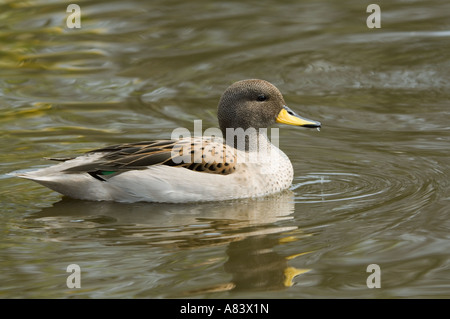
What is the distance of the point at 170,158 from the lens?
844cm

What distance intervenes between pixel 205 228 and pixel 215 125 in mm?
3520

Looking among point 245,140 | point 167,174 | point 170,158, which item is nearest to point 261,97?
point 245,140

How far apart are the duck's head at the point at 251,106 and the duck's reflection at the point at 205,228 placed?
82 centimetres

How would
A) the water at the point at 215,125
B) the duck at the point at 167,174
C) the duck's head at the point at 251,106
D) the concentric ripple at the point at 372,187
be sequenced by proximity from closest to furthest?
1. the water at the point at 215,125
2. the concentric ripple at the point at 372,187
3. the duck at the point at 167,174
4. the duck's head at the point at 251,106

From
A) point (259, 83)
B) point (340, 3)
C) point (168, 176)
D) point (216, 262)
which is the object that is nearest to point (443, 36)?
point (340, 3)

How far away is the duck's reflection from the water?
2 centimetres

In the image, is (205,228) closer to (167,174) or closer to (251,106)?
(167,174)

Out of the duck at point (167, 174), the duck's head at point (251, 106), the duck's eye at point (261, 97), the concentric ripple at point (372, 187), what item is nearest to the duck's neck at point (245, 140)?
the duck's head at point (251, 106)

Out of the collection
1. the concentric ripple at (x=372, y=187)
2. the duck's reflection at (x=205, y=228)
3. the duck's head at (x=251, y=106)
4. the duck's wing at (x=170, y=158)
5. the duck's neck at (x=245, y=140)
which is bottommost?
the duck's reflection at (x=205, y=228)

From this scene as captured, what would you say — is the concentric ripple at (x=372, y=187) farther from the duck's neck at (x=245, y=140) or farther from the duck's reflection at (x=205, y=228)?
the duck's neck at (x=245, y=140)

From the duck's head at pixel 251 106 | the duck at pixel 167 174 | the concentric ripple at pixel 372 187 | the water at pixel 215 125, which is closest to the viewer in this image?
the water at pixel 215 125

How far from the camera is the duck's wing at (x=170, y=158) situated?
27.6ft

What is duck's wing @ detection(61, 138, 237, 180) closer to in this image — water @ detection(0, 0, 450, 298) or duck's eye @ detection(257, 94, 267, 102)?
water @ detection(0, 0, 450, 298)

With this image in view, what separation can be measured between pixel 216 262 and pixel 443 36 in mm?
7903
